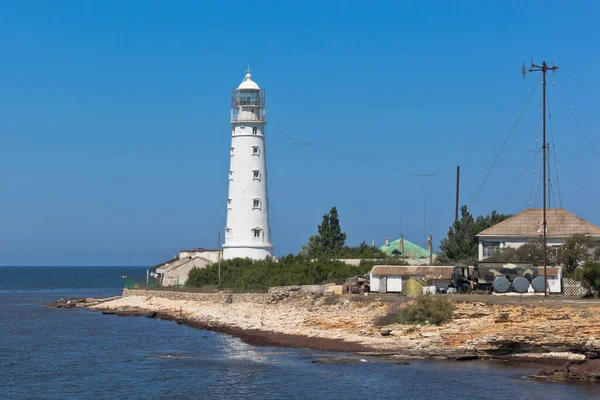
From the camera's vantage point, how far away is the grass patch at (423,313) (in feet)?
139

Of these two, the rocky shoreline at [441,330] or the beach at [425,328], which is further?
the beach at [425,328]

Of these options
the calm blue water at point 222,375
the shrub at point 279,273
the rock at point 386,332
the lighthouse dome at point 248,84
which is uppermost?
the lighthouse dome at point 248,84

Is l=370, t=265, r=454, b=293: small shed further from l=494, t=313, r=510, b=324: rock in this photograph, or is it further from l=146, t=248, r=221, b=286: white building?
l=146, t=248, r=221, b=286: white building

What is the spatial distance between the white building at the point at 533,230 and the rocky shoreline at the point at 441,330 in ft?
53.2

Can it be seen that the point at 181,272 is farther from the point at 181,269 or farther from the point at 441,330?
the point at 441,330

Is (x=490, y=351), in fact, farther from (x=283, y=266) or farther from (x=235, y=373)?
(x=283, y=266)

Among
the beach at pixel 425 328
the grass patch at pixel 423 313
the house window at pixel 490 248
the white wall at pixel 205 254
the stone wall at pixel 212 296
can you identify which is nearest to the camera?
the beach at pixel 425 328

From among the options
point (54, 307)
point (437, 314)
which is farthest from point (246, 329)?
point (54, 307)

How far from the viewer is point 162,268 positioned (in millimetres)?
80375

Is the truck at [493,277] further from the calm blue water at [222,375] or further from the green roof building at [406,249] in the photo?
the green roof building at [406,249]

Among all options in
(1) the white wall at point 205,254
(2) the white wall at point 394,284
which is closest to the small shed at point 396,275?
(2) the white wall at point 394,284

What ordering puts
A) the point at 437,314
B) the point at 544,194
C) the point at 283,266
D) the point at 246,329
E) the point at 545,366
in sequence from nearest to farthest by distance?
1. the point at 545,366
2. the point at 437,314
3. the point at 544,194
4. the point at 246,329
5. the point at 283,266

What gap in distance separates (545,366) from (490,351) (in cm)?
289

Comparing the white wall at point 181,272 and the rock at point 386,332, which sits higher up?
the white wall at point 181,272
